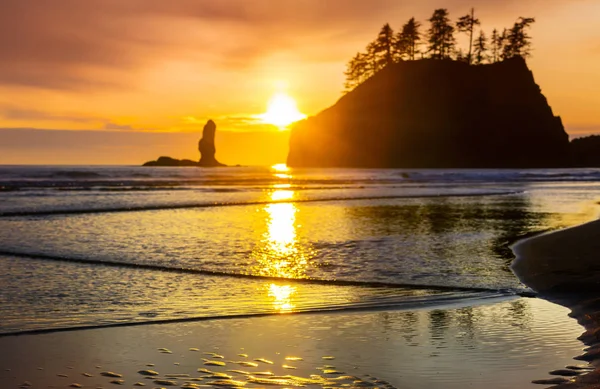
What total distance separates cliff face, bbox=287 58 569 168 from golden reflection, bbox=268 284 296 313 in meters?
112

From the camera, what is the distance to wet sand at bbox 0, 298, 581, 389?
531 centimetres

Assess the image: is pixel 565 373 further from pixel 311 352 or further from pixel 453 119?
pixel 453 119

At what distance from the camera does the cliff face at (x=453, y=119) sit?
390ft

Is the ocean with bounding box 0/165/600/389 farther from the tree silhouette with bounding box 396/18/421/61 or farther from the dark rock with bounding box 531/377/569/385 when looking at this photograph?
the tree silhouette with bounding box 396/18/421/61

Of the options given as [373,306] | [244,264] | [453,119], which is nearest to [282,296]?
[373,306]

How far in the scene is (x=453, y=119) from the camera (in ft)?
394

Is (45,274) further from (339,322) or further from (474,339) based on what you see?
(474,339)

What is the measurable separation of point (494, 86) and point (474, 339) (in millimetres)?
123723

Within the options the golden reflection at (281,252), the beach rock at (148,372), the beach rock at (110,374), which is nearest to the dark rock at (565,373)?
the beach rock at (148,372)

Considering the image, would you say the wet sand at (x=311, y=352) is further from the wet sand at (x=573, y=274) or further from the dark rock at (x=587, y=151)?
the dark rock at (x=587, y=151)

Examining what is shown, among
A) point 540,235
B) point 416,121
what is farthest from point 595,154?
point 540,235

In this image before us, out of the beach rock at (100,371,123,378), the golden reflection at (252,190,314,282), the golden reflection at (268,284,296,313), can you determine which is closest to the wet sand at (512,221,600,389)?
the golden reflection at (268,284,296,313)

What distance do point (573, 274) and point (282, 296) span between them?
196 inches

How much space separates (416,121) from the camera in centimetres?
12012
